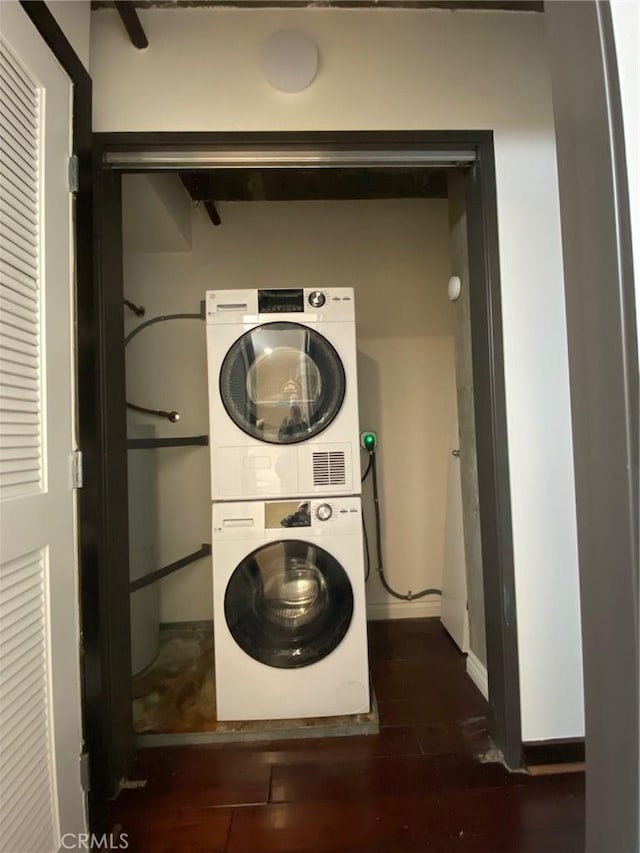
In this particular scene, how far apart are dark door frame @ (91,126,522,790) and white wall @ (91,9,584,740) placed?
1.5 inches

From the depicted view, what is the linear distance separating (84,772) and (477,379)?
1.67m

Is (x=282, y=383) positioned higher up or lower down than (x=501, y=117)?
lower down

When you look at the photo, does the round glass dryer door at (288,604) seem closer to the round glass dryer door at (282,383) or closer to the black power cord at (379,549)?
the round glass dryer door at (282,383)

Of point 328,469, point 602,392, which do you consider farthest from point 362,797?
point 602,392

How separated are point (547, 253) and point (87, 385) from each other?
1530 mm

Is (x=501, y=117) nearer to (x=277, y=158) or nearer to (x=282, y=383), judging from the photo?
(x=277, y=158)

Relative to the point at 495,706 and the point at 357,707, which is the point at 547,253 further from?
the point at 357,707

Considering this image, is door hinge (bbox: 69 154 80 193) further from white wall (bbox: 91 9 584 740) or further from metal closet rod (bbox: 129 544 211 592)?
metal closet rod (bbox: 129 544 211 592)

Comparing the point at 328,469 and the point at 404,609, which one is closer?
the point at 328,469

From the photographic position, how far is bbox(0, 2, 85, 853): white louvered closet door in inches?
36.4

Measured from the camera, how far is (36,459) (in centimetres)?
105

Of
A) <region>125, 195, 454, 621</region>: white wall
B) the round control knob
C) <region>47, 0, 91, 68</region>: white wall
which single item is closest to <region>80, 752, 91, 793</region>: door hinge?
the round control knob

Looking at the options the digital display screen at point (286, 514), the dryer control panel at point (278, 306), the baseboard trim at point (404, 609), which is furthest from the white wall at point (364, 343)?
the digital display screen at point (286, 514)

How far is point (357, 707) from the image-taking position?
5.45 feet
